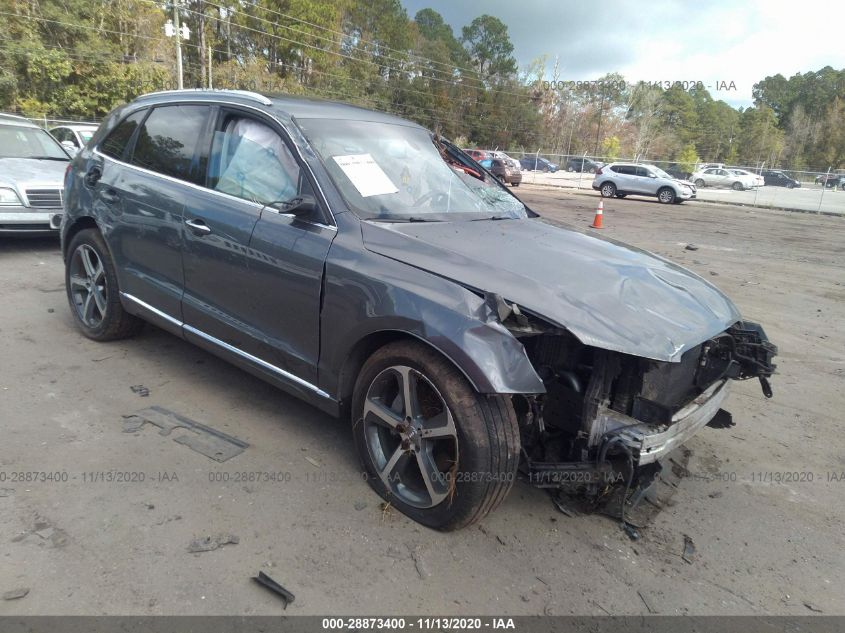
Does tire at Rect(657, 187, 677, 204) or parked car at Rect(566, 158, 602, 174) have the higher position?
parked car at Rect(566, 158, 602, 174)

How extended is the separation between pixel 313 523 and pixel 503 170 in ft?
91.1

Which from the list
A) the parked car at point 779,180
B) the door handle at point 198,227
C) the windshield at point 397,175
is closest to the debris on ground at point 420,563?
the windshield at point 397,175

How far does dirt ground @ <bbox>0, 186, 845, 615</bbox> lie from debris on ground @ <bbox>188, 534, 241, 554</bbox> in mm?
26

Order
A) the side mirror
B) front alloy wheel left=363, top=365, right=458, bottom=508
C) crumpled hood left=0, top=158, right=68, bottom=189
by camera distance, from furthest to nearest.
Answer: crumpled hood left=0, top=158, right=68, bottom=189 < the side mirror < front alloy wheel left=363, top=365, right=458, bottom=508

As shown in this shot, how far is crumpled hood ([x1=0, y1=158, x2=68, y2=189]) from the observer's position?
23.3 feet

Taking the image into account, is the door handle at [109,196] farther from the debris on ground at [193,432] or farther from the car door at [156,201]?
the debris on ground at [193,432]

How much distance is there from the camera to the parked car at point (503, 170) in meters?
28.4

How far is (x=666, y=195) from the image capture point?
2506 cm

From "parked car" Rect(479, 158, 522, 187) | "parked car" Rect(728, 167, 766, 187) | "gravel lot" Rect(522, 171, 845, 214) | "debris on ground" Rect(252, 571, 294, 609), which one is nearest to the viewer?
"debris on ground" Rect(252, 571, 294, 609)

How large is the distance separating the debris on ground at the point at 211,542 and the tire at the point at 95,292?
2444mm

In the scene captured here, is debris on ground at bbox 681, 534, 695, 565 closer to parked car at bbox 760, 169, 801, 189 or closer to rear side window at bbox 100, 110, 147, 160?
rear side window at bbox 100, 110, 147, 160

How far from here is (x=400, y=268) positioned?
8.64 feet

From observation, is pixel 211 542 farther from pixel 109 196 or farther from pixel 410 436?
pixel 109 196

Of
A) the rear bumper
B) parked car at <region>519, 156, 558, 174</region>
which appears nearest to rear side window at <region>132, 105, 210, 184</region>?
the rear bumper
